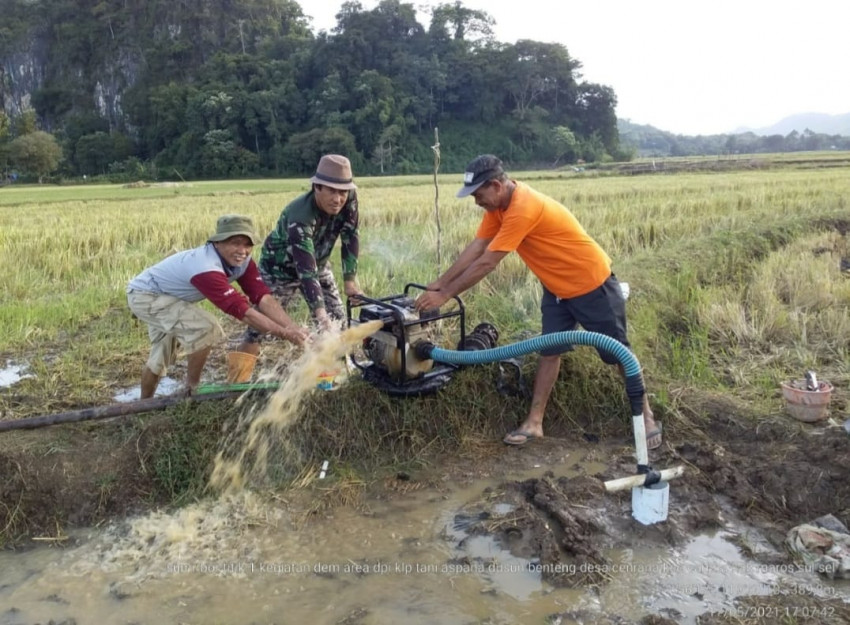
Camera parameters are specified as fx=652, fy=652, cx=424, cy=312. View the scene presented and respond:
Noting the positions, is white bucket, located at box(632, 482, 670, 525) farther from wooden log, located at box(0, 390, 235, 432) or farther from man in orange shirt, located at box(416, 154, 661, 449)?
wooden log, located at box(0, 390, 235, 432)

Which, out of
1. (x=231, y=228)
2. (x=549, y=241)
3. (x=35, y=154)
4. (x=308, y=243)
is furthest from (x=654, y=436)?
(x=35, y=154)

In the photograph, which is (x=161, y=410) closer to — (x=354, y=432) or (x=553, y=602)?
(x=354, y=432)

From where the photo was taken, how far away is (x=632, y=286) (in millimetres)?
6535

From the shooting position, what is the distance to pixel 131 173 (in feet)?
186

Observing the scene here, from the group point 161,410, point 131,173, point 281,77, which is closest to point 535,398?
point 161,410

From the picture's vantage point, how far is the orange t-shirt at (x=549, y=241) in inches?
141

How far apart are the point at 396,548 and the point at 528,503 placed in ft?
2.45

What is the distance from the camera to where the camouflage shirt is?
4055 mm

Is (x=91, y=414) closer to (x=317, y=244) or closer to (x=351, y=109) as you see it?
(x=317, y=244)

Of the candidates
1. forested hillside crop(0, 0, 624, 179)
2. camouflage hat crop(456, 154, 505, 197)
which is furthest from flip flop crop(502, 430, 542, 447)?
forested hillside crop(0, 0, 624, 179)

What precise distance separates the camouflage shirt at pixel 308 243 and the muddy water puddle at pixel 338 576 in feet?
4.69

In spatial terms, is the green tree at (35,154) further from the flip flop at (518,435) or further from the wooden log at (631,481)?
the wooden log at (631,481)

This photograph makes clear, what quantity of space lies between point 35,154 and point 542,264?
53789mm

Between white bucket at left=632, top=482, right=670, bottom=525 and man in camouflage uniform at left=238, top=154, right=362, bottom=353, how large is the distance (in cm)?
193
